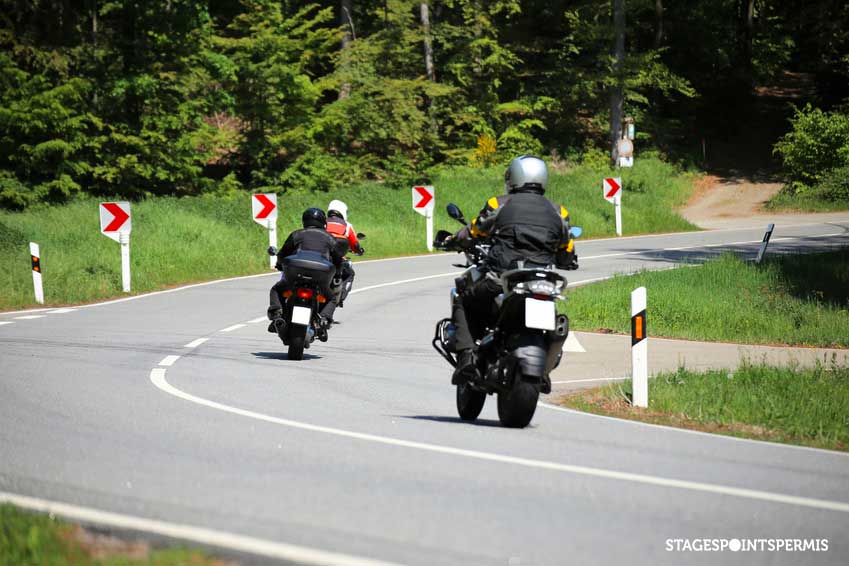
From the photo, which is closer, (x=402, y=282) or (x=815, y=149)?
(x=402, y=282)

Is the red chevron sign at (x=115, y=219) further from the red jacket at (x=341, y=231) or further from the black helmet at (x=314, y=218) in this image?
the black helmet at (x=314, y=218)

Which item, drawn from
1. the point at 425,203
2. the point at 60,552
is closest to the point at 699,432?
the point at 60,552

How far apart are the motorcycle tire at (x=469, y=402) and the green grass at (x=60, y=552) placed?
4242 millimetres

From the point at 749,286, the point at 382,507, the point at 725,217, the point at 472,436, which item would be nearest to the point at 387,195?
the point at 725,217

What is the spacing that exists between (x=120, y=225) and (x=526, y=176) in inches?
623

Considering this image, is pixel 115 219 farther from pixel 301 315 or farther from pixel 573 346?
pixel 573 346

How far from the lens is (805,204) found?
1816 inches

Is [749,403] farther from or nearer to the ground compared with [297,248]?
nearer to the ground

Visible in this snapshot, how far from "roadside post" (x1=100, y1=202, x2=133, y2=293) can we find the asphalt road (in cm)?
983

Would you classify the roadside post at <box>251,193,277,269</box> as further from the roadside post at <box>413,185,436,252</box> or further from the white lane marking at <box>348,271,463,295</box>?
the roadside post at <box>413,185,436,252</box>

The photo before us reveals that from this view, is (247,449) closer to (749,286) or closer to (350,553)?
(350,553)

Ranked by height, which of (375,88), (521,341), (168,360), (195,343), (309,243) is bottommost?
(195,343)

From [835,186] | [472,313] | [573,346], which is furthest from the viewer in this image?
[835,186]

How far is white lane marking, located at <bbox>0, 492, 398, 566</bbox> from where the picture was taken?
4.73 meters
